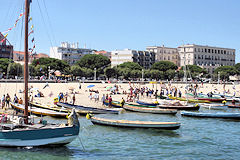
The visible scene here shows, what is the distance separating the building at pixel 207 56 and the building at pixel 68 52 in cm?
5294

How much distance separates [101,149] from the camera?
21391mm

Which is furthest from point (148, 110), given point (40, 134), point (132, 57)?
point (132, 57)

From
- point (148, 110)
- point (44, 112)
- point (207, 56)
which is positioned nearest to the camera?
point (44, 112)

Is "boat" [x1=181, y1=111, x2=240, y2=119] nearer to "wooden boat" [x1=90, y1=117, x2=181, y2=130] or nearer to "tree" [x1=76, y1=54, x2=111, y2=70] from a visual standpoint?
"wooden boat" [x1=90, y1=117, x2=181, y2=130]

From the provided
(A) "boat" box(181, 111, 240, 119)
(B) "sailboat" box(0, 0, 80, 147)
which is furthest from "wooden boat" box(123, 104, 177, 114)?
(B) "sailboat" box(0, 0, 80, 147)

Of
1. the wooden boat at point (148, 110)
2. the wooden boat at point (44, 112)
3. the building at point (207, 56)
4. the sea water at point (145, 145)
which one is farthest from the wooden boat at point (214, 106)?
the building at point (207, 56)

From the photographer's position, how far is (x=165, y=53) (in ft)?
566

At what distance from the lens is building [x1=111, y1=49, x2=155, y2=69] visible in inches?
6078

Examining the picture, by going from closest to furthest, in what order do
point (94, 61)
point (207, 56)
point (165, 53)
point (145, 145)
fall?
1. point (145, 145)
2. point (94, 61)
3. point (165, 53)
4. point (207, 56)

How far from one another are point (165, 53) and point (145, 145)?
500 feet

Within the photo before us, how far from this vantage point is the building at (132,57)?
6078 inches

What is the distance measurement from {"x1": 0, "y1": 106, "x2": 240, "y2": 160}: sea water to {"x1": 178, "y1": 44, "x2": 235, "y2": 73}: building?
468 feet

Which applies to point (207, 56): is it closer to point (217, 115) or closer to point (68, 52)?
point (68, 52)

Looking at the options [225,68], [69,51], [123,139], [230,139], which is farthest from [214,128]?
[69,51]
